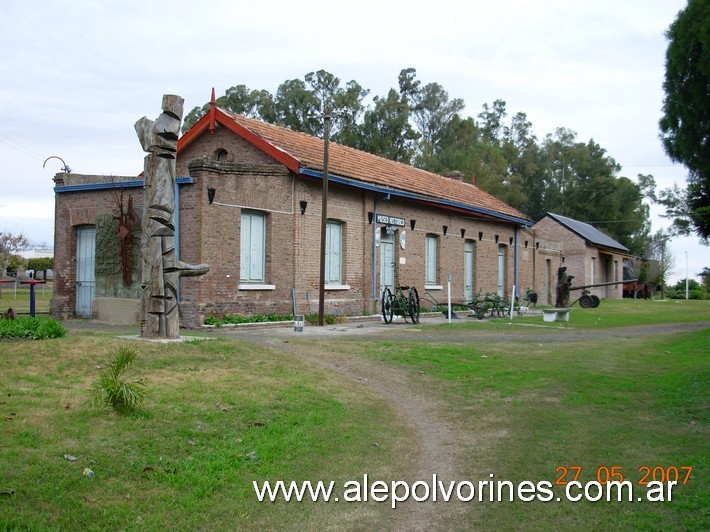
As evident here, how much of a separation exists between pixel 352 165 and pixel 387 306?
530cm

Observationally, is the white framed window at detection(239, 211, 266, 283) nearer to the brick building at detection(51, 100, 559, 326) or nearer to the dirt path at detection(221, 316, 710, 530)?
the brick building at detection(51, 100, 559, 326)

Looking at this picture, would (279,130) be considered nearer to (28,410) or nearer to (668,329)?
A: (668,329)

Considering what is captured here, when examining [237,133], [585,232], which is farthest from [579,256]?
[237,133]

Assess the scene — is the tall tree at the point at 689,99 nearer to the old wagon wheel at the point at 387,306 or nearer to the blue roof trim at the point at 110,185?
the old wagon wheel at the point at 387,306

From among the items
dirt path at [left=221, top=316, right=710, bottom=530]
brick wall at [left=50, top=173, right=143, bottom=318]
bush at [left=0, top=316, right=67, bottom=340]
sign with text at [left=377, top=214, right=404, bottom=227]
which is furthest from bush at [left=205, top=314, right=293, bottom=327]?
bush at [left=0, top=316, right=67, bottom=340]

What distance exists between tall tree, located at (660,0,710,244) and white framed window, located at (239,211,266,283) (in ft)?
35.0

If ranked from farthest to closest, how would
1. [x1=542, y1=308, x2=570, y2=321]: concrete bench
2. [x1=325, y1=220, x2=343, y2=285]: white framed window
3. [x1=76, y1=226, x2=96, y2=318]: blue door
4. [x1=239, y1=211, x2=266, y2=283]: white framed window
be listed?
[x1=542, y1=308, x2=570, y2=321]: concrete bench → [x1=325, y1=220, x2=343, y2=285]: white framed window → [x1=76, y1=226, x2=96, y2=318]: blue door → [x1=239, y1=211, x2=266, y2=283]: white framed window

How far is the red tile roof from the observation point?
19.8 metres

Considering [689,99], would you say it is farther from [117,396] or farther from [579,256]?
[579,256]

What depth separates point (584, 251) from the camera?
154 feet

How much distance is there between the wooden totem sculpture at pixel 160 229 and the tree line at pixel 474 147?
35719mm

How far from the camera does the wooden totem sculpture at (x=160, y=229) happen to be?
1157cm

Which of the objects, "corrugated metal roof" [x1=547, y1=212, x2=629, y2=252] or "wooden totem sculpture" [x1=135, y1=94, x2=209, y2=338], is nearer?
"wooden totem sculpture" [x1=135, y1=94, x2=209, y2=338]
